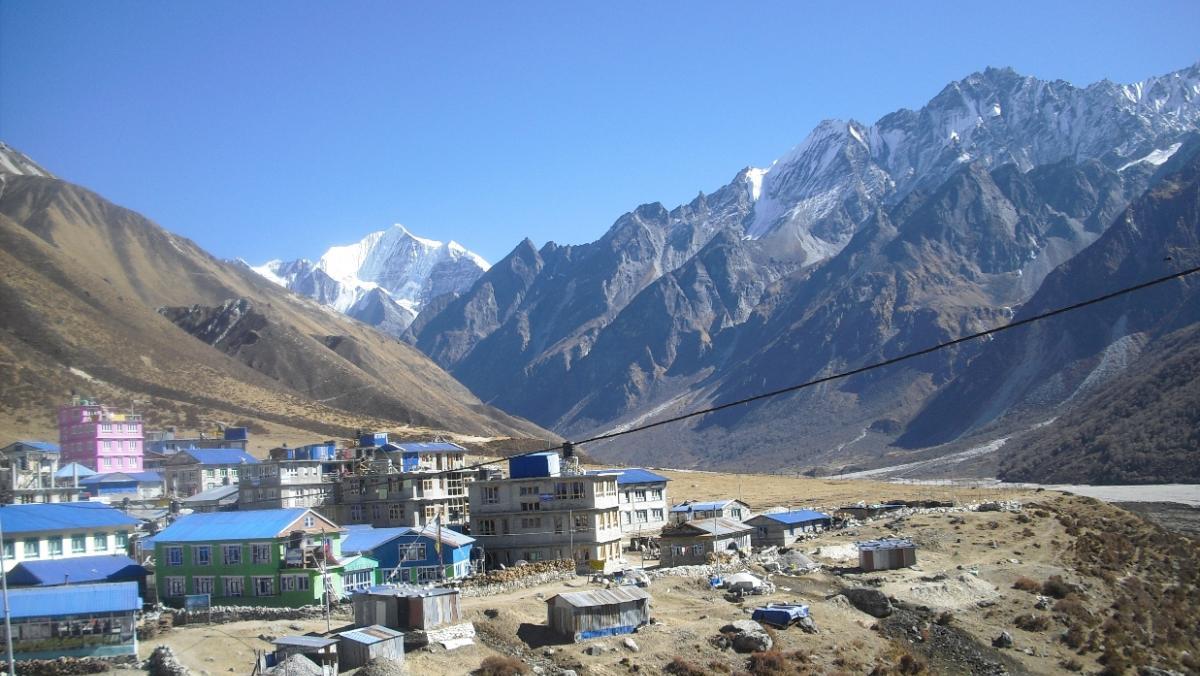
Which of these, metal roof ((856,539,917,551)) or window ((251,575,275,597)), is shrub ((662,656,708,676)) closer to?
window ((251,575,275,597))

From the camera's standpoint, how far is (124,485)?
91.7 meters

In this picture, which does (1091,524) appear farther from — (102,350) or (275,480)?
(102,350)

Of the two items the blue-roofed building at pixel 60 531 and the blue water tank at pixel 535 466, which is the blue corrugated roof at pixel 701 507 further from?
the blue-roofed building at pixel 60 531

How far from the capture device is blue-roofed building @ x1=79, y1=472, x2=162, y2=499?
89.5m

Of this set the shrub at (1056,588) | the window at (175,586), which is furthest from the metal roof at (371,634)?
the shrub at (1056,588)

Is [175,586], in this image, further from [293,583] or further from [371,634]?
[371,634]

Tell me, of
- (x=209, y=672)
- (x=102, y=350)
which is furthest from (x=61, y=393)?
(x=209, y=672)

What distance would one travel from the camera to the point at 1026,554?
6569 centimetres

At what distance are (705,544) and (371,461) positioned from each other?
2172 cm

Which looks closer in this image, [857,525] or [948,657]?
[948,657]

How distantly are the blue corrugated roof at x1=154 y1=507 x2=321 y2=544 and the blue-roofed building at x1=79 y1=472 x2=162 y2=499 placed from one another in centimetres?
4030

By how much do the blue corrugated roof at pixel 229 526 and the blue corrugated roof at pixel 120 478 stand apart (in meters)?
42.2

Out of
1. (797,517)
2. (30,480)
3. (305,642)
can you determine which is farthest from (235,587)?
(797,517)

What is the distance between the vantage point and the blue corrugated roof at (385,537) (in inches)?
2178
